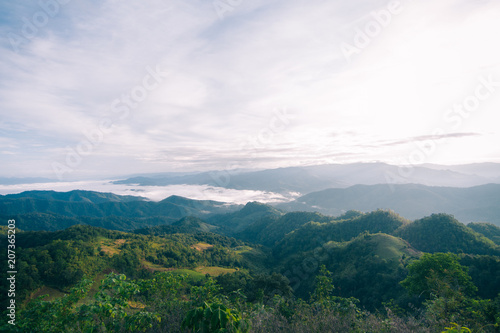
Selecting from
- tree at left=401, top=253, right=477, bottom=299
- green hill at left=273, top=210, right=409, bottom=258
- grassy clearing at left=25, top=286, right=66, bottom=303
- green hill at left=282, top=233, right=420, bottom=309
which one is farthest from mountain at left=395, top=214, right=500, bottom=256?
grassy clearing at left=25, top=286, right=66, bottom=303

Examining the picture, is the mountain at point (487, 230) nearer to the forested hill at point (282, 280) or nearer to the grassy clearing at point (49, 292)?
the forested hill at point (282, 280)

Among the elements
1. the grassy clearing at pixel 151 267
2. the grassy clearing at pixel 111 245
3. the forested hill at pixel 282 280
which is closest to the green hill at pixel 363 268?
the forested hill at pixel 282 280

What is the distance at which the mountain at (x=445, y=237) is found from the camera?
273 ft

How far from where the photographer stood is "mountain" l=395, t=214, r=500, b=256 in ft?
273

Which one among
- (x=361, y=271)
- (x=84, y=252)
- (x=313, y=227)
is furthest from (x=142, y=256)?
(x=313, y=227)

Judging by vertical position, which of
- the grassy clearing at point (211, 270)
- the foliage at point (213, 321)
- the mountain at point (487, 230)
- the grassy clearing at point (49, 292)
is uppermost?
the foliage at point (213, 321)

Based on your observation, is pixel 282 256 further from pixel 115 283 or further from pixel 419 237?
pixel 115 283

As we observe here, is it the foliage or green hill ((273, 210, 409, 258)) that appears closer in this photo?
the foliage

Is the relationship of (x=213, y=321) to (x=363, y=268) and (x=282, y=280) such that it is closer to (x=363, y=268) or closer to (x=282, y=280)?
(x=282, y=280)

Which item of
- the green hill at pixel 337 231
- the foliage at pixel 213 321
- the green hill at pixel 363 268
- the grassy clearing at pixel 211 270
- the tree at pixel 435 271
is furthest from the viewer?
the green hill at pixel 337 231

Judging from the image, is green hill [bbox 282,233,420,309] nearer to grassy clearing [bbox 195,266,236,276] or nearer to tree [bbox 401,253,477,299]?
tree [bbox 401,253,477,299]

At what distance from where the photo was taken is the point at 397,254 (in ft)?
239

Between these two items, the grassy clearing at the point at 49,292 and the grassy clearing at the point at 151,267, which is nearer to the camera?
the grassy clearing at the point at 49,292

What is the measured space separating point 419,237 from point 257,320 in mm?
124797
